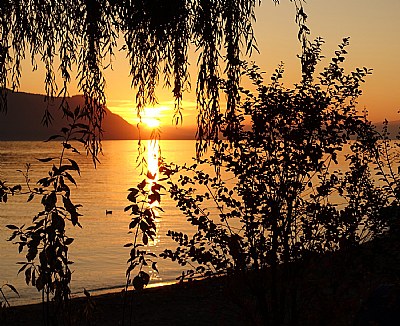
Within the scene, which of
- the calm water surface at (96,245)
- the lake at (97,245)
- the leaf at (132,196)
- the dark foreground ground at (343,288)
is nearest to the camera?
the leaf at (132,196)

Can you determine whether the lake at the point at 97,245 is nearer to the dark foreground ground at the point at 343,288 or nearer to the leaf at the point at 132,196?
the dark foreground ground at the point at 343,288

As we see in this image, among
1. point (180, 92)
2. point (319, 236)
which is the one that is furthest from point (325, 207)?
point (180, 92)

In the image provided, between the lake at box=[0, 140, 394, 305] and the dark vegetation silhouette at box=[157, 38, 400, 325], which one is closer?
the dark vegetation silhouette at box=[157, 38, 400, 325]

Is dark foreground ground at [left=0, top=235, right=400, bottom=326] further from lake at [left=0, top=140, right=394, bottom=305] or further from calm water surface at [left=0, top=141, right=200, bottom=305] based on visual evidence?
calm water surface at [left=0, top=141, right=200, bottom=305]

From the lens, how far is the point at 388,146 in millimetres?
11148

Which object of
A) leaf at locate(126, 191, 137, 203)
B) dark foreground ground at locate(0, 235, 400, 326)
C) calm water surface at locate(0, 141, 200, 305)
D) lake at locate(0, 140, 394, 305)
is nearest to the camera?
leaf at locate(126, 191, 137, 203)

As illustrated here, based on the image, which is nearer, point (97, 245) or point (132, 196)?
point (132, 196)

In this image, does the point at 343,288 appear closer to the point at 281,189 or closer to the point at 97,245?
the point at 281,189

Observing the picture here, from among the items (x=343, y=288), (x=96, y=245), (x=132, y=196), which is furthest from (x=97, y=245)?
(x=132, y=196)

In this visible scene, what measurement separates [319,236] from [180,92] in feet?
19.8

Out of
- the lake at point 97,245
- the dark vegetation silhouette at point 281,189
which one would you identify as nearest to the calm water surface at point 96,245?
the lake at point 97,245

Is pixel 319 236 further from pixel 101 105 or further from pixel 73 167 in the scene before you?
pixel 101 105

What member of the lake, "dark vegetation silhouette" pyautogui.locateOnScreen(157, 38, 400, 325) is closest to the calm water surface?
the lake

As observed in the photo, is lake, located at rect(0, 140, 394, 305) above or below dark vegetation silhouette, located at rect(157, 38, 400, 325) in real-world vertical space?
below
